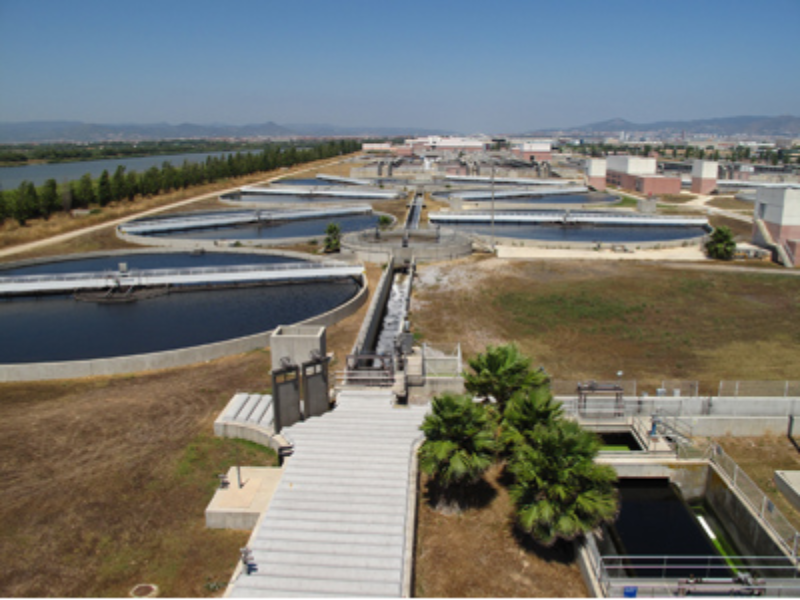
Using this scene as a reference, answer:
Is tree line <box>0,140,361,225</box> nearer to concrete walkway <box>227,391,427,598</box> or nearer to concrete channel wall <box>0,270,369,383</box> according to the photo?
concrete channel wall <box>0,270,369,383</box>

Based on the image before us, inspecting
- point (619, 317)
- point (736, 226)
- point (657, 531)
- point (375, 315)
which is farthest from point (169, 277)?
point (736, 226)

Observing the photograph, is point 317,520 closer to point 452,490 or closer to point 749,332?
point 452,490

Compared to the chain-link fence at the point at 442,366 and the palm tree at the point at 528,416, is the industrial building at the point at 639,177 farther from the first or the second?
the palm tree at the point at 528,416

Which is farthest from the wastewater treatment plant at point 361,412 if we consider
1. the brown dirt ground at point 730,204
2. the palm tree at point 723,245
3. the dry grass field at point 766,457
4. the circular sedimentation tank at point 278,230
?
the brown dirt ground at point 730,204

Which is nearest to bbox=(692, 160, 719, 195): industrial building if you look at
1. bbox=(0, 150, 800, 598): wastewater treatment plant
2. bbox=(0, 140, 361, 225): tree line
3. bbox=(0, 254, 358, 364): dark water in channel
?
bbox=(0, 150, 800, 598): wastewater treatment plant

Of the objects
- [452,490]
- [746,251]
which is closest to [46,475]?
[452,490]
